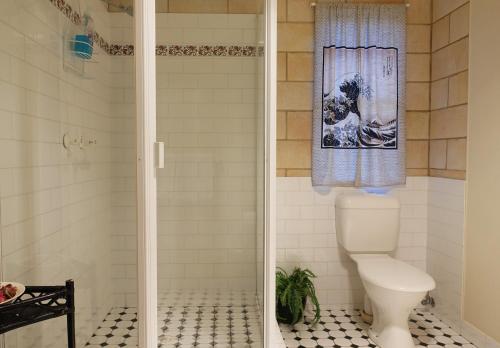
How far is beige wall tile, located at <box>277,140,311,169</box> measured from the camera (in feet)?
8.73

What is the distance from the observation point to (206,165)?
193 centimetres

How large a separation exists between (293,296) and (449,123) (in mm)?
1559

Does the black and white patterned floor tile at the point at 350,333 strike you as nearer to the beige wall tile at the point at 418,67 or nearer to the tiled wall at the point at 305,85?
the tiled wall at the point at 305,85

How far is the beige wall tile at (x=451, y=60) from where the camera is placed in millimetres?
2338

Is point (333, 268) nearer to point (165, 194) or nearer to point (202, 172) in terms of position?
point (202, 172)

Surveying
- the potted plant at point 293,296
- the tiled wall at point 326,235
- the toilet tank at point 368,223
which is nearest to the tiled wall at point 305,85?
the tiled wall at point 326,235

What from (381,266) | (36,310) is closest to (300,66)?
(381,266)

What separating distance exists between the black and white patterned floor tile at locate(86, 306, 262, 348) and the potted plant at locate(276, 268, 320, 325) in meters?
0.61

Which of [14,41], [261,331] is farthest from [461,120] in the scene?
[14,41]

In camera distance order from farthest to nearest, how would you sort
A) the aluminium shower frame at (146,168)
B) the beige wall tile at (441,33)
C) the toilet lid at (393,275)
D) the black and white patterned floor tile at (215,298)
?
the beige wall tile at (441,33) → the toilet lid at (393,275) → the black and white patterned floor tile at (215,298) → the aluminium shower frame at (146,168)

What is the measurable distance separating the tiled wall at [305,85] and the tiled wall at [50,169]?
1241 mm

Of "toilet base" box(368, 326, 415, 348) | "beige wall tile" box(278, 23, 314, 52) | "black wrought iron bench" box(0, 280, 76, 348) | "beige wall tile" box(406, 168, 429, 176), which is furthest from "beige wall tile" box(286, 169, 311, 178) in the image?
"black wrought iron bench" box(0, 280, 76, 348)

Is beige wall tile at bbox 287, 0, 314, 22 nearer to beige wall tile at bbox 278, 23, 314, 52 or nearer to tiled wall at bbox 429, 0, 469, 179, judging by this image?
beige wall tile at bbox 278, 23, 314, 52

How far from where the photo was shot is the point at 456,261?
2.43 metres
